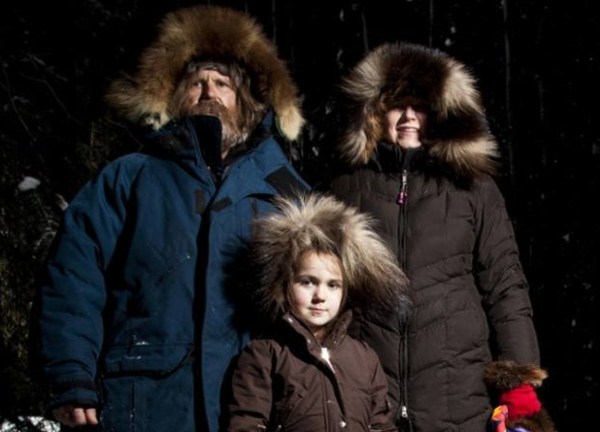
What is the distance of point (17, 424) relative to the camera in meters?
5.48

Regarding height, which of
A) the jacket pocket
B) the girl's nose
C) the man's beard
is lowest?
the jacket pocket

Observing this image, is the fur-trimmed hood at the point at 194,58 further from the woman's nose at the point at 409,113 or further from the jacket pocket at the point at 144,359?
the jacket pocket at the point at 144,359

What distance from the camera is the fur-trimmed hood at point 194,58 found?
3.63 meters

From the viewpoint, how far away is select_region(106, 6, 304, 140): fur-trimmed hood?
3.63m

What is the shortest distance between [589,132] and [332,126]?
4.82 feet

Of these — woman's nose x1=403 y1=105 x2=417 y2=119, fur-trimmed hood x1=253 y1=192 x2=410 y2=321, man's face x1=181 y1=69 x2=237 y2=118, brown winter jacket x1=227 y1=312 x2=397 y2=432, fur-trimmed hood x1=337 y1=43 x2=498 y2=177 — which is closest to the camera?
brown winter jacket x1=227 y1=312 x2=397 y2=432

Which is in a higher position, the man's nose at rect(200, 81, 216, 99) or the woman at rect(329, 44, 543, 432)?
the man's nose at rect(200, 81, 216, 99)

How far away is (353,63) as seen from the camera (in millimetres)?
5512

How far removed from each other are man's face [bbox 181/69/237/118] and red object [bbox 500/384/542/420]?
4.89 ft

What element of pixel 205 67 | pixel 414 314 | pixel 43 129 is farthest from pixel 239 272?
→ pixel 43 129

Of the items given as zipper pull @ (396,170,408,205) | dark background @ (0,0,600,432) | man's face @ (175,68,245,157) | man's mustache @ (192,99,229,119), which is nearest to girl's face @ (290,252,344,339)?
zipper pull @ (396,170,408,205)

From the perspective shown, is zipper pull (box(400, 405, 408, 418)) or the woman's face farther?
the woman's face

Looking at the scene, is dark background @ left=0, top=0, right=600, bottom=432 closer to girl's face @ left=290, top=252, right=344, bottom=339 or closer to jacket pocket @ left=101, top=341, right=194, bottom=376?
girl's face @ left=290, top=252, right=344, bottom=339

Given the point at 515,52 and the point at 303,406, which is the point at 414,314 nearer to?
the point at 303,406
